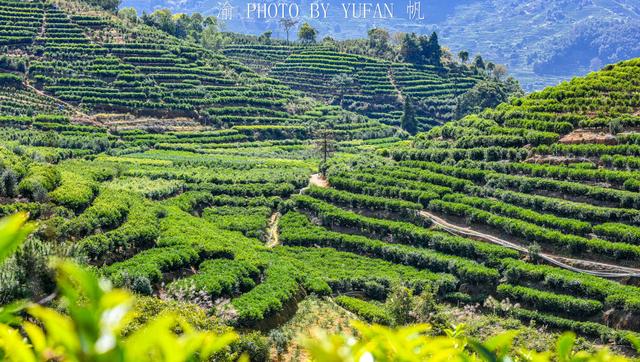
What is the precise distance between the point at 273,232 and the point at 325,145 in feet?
52.4

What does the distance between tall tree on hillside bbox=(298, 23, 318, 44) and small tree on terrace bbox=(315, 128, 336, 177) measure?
39909 mm

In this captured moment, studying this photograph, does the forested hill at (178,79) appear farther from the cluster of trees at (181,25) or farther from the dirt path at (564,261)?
the dirt path at (564,261)

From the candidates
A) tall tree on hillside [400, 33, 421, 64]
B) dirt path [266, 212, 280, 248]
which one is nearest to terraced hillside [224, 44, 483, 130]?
tall tree on hillside [400, 33, 421, 64]

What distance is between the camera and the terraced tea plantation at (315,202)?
26922 mm

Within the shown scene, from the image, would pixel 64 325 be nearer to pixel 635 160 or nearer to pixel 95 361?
→ pixel 95 361

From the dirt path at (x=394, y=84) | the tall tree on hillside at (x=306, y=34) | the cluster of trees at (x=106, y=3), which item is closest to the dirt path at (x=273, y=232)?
the dirt path at (x=394, y=84)

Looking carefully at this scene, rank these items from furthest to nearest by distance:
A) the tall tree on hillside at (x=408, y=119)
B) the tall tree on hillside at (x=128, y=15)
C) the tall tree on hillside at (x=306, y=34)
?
the tall tree on hillside at (x=306, y=34) → the tall tree on hillside at (x=128, y=15) → the tall tree on hillside at (x=408, y=119)

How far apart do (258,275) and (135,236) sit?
5.45 meters

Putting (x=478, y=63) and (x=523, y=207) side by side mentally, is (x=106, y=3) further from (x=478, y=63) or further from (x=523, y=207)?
(x=523, y=207)

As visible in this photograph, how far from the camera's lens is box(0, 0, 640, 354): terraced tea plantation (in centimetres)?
2692

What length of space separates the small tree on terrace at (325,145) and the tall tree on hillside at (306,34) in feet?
131

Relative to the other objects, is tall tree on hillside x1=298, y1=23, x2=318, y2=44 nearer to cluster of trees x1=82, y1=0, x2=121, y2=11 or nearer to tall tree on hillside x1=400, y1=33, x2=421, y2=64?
tall tree on hillside x1=400, y1=33, x2=421, y2=64

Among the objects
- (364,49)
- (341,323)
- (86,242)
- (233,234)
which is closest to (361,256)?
(233,234)

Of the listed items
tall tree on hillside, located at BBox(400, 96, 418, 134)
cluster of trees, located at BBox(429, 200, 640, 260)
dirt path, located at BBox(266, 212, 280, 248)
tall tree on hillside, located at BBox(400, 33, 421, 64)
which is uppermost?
tall tree on hillside, located at BBox(400, 33, 421, 64)
